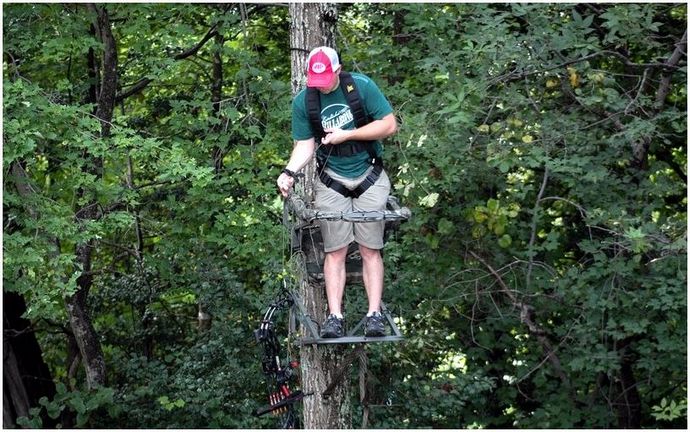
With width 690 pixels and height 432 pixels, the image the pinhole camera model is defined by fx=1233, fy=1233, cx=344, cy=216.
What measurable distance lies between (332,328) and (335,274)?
0.35 m

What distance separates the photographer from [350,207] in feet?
21.0

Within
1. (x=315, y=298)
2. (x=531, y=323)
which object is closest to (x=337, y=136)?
(x=315, y=298)

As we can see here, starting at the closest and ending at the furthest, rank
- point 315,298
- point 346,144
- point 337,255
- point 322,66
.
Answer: point 322,66
point 346,144
point 337,255
point 315,298

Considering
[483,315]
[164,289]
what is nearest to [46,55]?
[164,289]

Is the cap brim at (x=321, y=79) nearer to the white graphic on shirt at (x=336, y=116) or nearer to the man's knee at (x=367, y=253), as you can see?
the white graphic on shirt at (x=336, y=116)

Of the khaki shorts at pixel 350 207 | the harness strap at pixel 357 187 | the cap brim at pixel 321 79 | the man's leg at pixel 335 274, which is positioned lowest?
the man's leg at pixel 335 274

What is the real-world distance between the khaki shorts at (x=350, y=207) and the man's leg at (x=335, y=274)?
6 cm

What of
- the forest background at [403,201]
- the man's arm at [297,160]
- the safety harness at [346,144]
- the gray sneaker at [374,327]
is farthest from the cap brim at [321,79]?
the forest background at [403,201]

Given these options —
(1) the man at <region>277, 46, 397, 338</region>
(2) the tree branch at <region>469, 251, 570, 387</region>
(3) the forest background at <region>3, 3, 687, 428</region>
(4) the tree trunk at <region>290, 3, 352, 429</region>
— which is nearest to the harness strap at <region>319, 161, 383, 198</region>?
(1) the man at <region>277, 46, 397, 338</region>

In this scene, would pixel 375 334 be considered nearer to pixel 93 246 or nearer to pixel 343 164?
pixel 343 164

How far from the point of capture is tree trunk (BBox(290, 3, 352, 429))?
7.12 metres

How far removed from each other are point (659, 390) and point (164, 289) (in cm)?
492

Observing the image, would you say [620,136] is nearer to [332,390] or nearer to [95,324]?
[332,390]

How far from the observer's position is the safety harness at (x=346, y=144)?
621 centimetres
